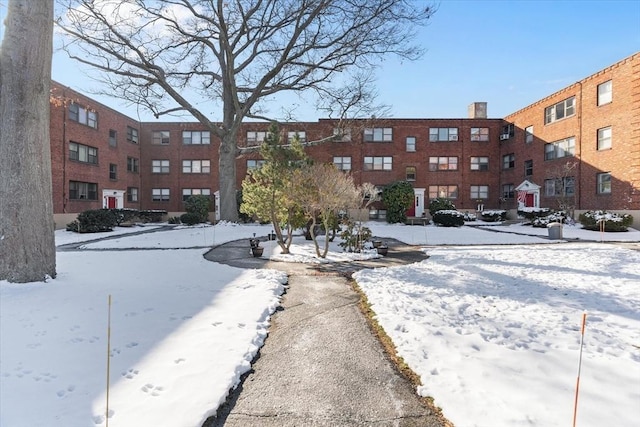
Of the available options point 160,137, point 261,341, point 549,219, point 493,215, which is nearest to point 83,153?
point 160,137

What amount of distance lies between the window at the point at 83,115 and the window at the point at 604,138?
38.0 metres

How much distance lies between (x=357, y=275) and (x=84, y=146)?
28257 mm

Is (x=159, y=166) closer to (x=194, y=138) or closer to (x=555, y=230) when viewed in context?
(x=194, y=138)

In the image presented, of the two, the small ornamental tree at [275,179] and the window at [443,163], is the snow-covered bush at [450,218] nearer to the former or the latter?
the window at [443,163]

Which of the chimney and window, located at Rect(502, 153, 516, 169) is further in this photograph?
the chimney

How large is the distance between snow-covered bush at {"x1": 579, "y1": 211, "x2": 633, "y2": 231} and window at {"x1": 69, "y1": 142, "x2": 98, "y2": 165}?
36046 mm

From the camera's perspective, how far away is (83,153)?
93.1 ft

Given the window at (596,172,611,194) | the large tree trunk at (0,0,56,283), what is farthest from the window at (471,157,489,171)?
the large tree trunk at (0,0,56,283)

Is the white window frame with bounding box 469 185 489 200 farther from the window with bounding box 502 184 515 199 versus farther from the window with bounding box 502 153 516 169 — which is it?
the window with bounding box 502 153 516 169

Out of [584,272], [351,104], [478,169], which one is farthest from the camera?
[478,169]

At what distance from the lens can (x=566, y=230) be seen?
2256cm

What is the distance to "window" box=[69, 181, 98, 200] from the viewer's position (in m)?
27.1

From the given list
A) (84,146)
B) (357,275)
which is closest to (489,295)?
(357,275)

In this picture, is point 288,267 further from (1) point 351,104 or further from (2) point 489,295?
(1) point 351,104
